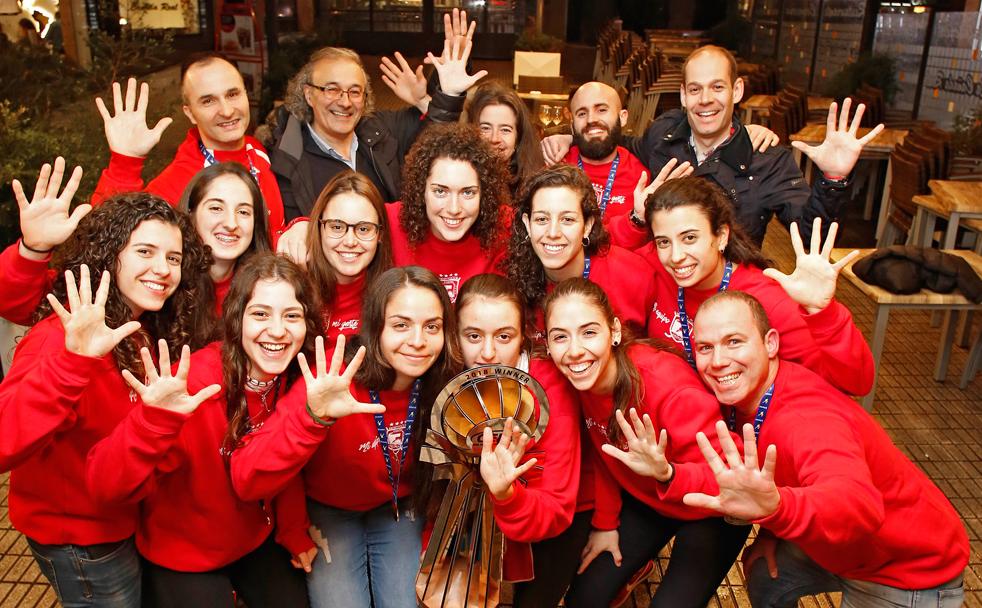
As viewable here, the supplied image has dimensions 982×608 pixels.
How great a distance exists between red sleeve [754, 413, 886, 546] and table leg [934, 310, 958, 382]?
10.4 ft

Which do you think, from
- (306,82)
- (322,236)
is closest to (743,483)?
(322,236)

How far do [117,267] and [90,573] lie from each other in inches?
34.8

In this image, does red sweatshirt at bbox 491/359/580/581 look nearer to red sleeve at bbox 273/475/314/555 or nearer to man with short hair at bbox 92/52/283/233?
red sleeve at bbox 273/475/314/555

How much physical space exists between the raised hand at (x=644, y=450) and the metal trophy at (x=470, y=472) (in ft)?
0.80

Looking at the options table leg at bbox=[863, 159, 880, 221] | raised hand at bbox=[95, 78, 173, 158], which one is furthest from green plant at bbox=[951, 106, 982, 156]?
raised hand at bbox=[95, 78, 173, 158]

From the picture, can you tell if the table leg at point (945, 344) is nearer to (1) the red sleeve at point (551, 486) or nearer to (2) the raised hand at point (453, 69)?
(2) the raised hand at point (453, 69)

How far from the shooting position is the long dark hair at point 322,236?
9.78 ft

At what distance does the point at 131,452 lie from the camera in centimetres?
207

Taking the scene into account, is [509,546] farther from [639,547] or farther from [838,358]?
[838,358]

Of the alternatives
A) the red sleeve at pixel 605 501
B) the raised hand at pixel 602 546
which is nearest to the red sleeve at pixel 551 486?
the red sleeve at pixel 605 501

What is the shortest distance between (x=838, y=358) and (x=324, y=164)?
2.41 m

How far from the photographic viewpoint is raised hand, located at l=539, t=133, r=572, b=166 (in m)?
3.98

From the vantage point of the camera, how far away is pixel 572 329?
2486mm

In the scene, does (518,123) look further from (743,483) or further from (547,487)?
(743,483)
